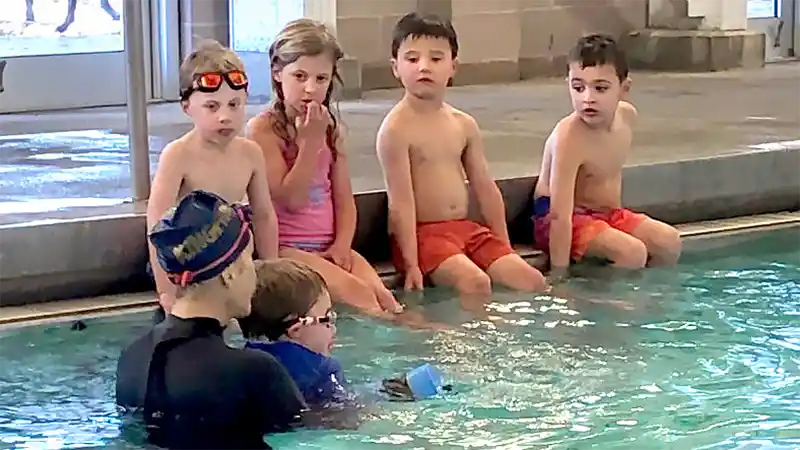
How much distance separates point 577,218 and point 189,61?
161 cm

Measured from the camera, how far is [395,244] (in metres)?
4.45

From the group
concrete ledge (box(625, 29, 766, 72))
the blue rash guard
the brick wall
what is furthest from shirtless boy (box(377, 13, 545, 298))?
concrete ledge (box(625, 29, 766, 72))

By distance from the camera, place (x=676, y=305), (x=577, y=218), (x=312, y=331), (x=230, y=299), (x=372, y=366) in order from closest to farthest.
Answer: (x=230, y=299), (x=312, y=331), (x=372, y=366), (x=676, y=305), (x=577, y=218)

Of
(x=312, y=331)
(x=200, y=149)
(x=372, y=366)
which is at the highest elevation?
(x=200, y=149)

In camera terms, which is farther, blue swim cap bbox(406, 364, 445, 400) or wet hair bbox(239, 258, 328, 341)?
blue swim cap bbox(406, 364, 445, 400)

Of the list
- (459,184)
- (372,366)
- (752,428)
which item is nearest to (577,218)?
(459,184)

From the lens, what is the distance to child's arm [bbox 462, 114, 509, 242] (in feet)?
15.0

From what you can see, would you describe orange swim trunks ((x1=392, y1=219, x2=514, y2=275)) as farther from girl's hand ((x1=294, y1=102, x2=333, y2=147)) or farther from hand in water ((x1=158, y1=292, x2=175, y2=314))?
hand in water ((x1=158, y1=292, x2=175, y2=314))

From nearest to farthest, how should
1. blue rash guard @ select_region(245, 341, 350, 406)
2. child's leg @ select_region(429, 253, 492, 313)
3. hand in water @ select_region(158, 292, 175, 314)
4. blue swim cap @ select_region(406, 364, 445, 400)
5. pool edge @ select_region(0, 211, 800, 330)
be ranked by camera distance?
blue rash guard @ select_region(245, 341, 350, 406) → blue swim cap @ select_region(406, 364, 445, 400) → hand in water @ select_region(158, 292, 175, 314) → pool edge @ select_region(0, 211, 800, 330) → child's leg @ select_region(429, 253, 492, 313)

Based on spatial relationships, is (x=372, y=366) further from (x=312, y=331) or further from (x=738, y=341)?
(x=738, y=341)

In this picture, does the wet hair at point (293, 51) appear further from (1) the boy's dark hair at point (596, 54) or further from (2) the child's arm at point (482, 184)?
(1) the boy's dark hair at point (596, 54)

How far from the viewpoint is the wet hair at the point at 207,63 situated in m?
3.65

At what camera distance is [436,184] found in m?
4.54

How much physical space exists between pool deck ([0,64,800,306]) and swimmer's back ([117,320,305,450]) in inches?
51.9
